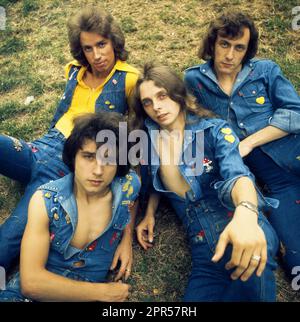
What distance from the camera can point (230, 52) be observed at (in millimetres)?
2875

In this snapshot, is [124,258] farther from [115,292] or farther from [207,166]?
[207,166]

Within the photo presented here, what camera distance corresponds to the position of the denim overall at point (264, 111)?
2826 millimetres

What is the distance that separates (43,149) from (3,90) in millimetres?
1653

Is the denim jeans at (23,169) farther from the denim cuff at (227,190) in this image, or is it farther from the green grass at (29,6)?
the green grass at (29,6)

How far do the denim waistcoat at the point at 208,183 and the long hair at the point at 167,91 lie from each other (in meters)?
0.10

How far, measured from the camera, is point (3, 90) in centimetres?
425

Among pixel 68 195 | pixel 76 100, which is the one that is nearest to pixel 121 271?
pixel 68 195

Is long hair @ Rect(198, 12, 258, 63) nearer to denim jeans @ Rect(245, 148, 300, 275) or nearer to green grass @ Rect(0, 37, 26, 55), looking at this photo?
denim jeans @ Rect(245, 148, 300, 275)

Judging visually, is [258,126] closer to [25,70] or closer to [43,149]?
[43,149]

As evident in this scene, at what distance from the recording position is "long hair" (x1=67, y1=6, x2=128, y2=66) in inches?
115

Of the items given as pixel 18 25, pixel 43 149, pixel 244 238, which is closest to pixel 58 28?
pixel 18 25

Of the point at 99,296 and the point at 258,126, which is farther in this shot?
the point at 258,126

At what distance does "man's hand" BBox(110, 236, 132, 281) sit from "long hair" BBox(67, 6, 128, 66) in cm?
145

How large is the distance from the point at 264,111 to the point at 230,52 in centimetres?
51
